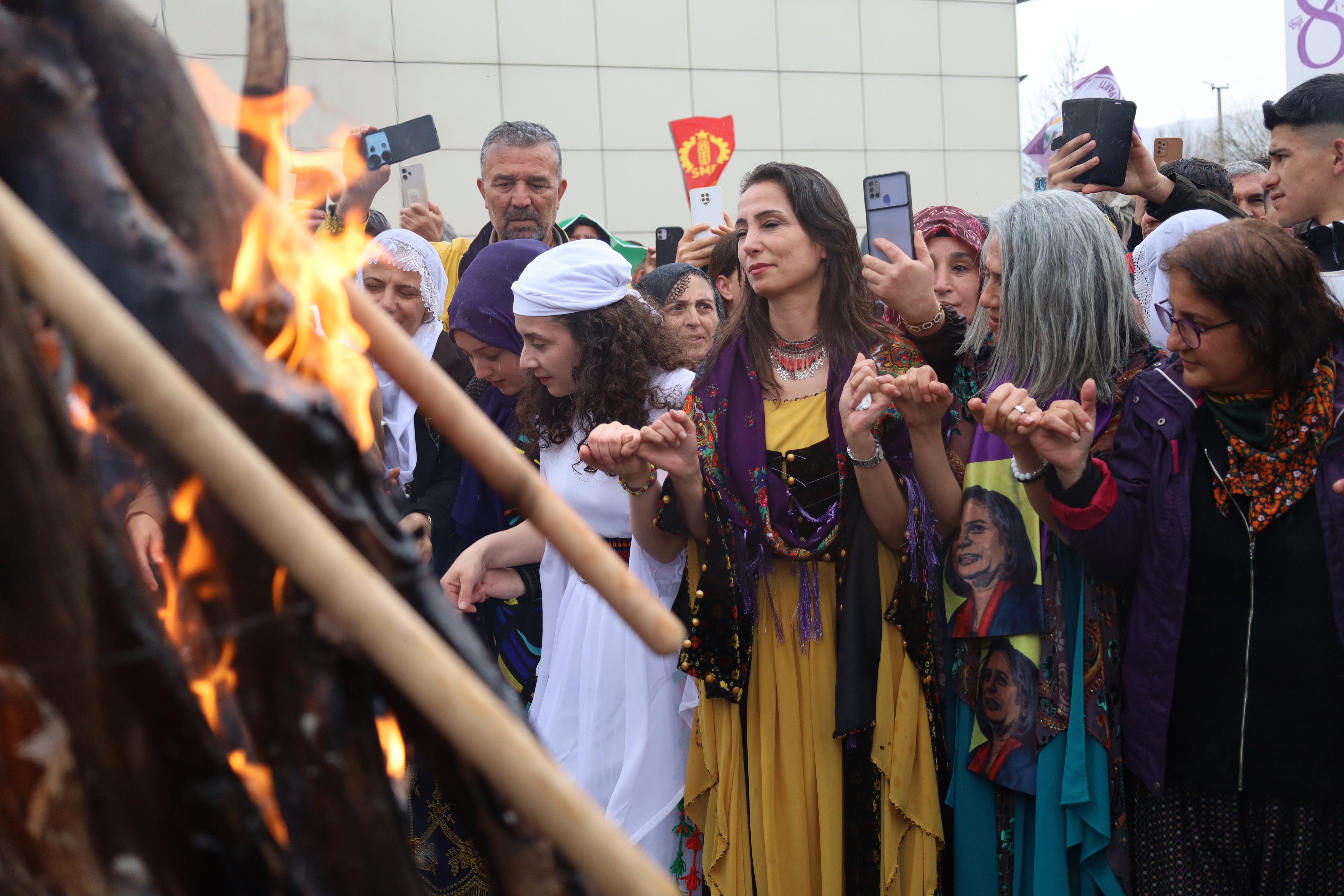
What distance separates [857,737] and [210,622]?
219 cm

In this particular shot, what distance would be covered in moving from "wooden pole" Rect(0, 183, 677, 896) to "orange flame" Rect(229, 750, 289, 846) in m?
0.23

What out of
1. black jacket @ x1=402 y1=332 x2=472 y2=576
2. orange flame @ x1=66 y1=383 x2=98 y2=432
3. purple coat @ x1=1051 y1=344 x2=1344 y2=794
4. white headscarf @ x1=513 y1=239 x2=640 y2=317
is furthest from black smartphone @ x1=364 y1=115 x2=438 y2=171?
orange flame @ x1=66 y1=383 x2=98 y2=432

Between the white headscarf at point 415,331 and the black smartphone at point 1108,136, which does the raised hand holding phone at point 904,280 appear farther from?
the white headscarf at point 415,331

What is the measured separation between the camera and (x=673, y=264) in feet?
15.2

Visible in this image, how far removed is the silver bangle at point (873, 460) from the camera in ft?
9.15

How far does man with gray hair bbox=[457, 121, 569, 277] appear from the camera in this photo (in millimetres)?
4461

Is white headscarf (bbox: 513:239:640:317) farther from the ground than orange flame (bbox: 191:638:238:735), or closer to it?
farther from the ground

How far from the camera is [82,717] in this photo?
3.06 ft

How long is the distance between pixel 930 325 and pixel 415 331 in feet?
6.36

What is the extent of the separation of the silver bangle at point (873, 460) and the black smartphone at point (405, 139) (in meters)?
2.20

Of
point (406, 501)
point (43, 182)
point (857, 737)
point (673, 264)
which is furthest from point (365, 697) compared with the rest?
point (673, 264)

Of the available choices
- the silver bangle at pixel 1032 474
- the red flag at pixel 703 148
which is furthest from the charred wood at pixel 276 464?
the red flag at pixel 703 148

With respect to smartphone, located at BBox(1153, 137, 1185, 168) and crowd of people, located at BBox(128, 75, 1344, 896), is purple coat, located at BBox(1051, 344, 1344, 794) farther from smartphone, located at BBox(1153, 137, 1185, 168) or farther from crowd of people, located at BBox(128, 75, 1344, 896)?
smartphone, located at BBox(1153, 137, 1185, 168)

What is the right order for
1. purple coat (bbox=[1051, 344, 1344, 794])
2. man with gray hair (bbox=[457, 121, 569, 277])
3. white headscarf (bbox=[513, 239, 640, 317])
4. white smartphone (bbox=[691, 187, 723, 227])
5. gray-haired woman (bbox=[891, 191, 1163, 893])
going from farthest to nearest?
1. white smartphone (bbox=[691, 187, 723, 227])
2. man with gray hair (bbox=[457, 121, 569, 277])
3. white headscarf (bbox=[513, 239, 640, 317])
4. gray-haired woman (bbox=[891, 191, 1163, 893])
5. purple coat (bbox=[1051, 344, 1344, 794])
